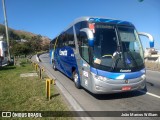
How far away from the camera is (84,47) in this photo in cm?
981

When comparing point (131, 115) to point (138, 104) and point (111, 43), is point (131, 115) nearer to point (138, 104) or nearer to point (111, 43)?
point (138, 104)

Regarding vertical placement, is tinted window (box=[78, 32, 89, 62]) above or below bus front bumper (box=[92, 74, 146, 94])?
above

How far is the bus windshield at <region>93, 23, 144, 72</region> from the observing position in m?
8.76

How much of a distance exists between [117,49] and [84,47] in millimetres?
1544

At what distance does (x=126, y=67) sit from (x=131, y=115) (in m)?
2.14

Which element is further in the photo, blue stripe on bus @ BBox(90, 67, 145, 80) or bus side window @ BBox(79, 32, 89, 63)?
bus side window @ BBox(79, 32, 89, 63)

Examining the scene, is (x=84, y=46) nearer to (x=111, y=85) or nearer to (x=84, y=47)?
(x=84, y=47)

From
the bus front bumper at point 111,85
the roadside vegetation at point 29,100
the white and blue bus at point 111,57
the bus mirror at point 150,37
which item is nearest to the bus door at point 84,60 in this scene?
the white and blue bus at point 111,57

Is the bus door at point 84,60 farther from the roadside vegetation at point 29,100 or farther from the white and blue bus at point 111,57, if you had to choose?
the roadside vegetation at point 29,100

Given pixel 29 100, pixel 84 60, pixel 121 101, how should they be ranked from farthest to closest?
pixel 84 60 → pixel 121 101 → pixel 29 100

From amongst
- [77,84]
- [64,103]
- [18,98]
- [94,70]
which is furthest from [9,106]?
[77,84]

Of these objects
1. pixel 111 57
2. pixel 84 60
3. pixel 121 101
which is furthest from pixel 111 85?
pixel 84 60

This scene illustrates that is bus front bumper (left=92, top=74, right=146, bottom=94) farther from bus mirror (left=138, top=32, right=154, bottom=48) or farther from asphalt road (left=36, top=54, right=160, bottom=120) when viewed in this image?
bus mirror (left=138, top=32, right=154, bottom=48)

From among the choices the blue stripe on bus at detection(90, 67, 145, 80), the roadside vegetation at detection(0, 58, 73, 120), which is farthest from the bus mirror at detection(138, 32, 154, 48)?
the roadside vegetation at detection(0, 58, 73, 120)
